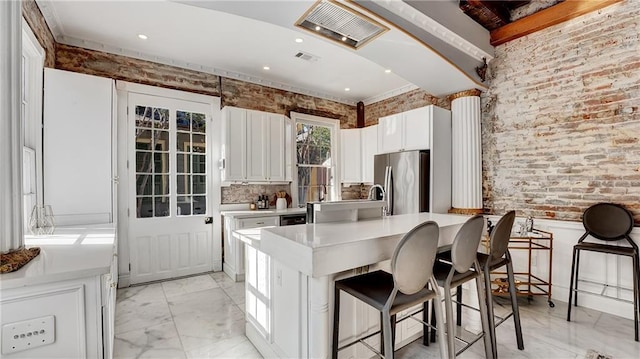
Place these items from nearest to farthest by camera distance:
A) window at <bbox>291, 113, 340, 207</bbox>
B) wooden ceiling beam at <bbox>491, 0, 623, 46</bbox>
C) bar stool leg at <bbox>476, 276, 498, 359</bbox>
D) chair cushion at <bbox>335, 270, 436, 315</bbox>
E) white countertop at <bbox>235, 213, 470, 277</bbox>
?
white countertop at <bbox>235, 213, 470, 277</bbox>
chair cushion at <bbox>335, 270, 436, 315</bbox>
bar stool leg at <bbox>476, 276, 498, 359</bbox>
wooden ceiling beam at <bbox>491, 0, 623, 46</bbox>
window at <bbox>291, 113, 340, 207</bbox>

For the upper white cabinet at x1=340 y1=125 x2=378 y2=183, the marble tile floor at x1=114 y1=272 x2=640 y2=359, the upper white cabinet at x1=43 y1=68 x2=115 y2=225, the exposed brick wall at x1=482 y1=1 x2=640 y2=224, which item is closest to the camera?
the marble tile floor at x1=114 y1=272 x2=640 y2=359

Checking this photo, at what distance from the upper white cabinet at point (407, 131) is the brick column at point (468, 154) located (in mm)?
362

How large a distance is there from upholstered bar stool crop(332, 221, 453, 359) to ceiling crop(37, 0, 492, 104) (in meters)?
1.90

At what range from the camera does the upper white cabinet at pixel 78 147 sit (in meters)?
2.58

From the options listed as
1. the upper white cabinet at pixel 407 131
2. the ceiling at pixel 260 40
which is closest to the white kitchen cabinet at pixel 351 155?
the upper white cabinet at pixel 407 131

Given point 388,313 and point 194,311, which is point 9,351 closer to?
point 388,313

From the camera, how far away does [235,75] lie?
435cm

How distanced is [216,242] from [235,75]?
2584 mm

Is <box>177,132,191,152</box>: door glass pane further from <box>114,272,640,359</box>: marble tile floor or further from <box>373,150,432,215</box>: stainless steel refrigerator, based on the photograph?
<box>373,150,432,215</box>: stainless steel refrigerator

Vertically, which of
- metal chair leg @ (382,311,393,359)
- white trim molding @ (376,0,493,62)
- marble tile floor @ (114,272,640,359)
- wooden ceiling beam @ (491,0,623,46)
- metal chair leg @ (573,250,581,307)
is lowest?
marble tile floor @ (114,272,640,359)

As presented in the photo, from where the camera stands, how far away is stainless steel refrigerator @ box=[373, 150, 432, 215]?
378cm

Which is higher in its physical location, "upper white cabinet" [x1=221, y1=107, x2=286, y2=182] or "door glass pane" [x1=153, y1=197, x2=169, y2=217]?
"upper white cabinet" [x1=221, y1=107, x2=286, y2=182]

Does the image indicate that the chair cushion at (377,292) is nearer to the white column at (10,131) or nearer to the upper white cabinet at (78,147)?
the white column at (10,131)

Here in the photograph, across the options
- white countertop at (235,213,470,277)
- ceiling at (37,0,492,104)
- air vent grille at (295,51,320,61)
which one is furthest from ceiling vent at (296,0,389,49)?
white countertop at (235,213,470,277)
